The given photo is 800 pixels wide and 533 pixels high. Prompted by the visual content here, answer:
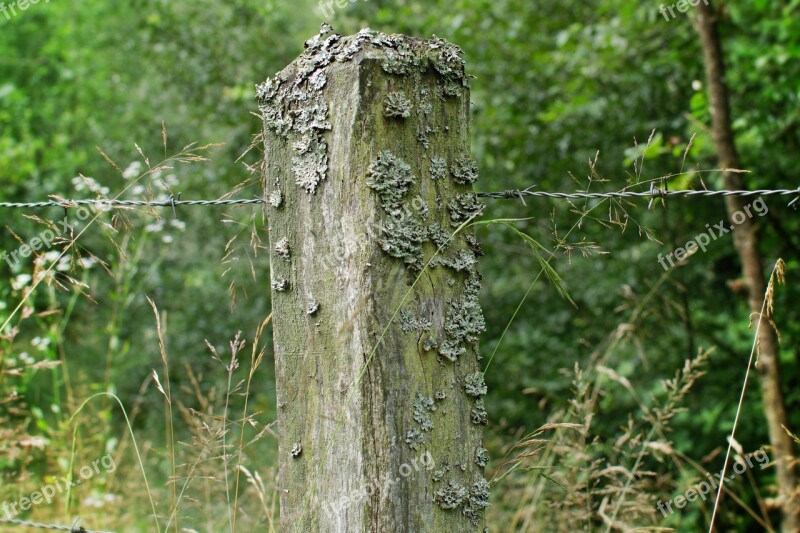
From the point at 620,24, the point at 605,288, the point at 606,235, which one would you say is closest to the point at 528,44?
the point at 620,24

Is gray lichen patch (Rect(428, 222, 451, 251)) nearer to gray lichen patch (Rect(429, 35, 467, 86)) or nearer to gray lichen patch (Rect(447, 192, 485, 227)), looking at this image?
gray lichen patch (Rect(447, 192, 485, 227))

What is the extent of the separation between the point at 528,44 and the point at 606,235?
1.65 metres

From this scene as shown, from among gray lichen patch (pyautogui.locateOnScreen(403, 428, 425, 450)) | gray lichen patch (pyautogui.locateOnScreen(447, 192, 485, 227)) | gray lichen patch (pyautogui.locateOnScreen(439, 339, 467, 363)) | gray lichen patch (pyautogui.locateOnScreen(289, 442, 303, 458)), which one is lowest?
gray lichen patch (pyautogui.locateOnScreen(289, 442, 303, 458))

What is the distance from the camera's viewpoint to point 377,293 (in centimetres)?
125

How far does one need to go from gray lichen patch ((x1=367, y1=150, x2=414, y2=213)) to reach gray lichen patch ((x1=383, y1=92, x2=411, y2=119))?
0.07 meters

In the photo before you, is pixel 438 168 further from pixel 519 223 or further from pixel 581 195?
pixel 519 223

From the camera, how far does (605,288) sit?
5.50 meters

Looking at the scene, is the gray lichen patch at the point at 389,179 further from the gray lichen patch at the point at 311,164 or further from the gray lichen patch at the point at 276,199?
the gray lichen patch at the point at 276,199

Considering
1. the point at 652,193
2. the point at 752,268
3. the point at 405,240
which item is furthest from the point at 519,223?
the point at 405,240

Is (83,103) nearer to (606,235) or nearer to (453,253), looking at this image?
(606,235)

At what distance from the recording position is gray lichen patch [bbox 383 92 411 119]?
129cm

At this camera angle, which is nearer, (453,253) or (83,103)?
(453,253)

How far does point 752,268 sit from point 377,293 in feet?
9.91

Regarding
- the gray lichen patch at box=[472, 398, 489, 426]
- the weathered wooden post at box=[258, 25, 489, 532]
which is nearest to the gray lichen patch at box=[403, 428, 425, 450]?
the weathered wooden post at box=[258, 25, 489, 532]
